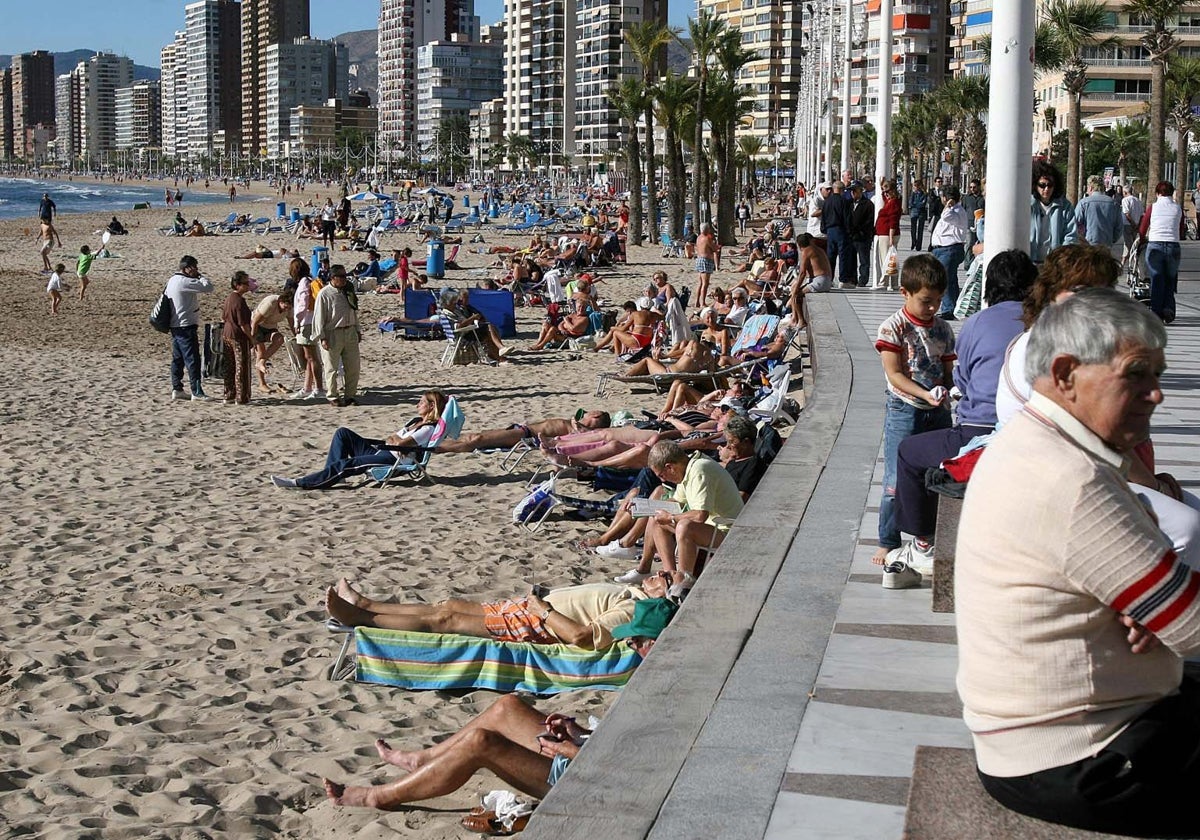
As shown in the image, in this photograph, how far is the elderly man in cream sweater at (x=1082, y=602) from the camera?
251 centimetres

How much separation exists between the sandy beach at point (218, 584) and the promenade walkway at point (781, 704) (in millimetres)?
762

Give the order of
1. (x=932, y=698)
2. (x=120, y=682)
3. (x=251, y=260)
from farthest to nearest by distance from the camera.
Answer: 1. (x=251, y=260)
2. (x=120, y=682)
3. (x=932, y=698)

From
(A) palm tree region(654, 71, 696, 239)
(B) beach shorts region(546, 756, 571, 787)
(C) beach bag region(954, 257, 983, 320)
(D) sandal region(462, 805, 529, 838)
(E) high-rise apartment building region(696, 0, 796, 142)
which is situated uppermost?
(E) high-rise apartment building region(696, 0, 796, 142)

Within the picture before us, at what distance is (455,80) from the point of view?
193250 mm

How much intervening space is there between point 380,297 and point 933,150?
209ft

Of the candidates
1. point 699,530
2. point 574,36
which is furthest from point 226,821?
point 574,36

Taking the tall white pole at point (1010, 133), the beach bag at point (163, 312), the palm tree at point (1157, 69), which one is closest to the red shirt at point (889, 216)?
the beach bag at point (163, 312)

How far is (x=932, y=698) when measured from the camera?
4406mm

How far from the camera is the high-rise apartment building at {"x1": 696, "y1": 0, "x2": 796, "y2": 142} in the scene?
132m

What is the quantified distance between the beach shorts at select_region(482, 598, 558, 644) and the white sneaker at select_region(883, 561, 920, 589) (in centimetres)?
142

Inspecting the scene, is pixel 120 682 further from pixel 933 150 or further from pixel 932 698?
pixel 933 150

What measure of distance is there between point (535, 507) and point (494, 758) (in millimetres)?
4593

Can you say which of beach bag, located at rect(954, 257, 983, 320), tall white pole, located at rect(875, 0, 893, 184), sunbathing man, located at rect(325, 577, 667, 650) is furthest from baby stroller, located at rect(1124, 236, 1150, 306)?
sunbathing man, located at rect(325, 577, 667, 650)

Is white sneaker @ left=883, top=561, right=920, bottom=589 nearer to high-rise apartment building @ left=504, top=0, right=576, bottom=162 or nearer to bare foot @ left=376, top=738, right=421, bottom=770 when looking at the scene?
bare foot @ left=376, top=738, right=421, bottom=770
